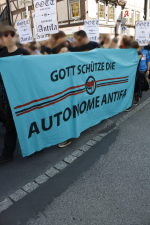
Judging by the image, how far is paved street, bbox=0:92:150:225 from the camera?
211 centimetres

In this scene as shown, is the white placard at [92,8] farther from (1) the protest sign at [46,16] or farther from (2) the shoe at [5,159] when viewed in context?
(2) the shoe at [5,159]

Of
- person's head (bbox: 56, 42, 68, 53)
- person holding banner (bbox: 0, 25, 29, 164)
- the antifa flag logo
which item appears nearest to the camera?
person holding banner (bbox: 0, 25, 29, 164)

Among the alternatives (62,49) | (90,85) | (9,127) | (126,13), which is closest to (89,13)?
(126,13)

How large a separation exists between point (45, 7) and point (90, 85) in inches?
117

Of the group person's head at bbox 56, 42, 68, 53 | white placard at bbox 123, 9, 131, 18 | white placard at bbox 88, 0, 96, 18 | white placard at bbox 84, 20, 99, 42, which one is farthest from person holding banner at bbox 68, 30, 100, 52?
white placard at bbox 123, 9, 131, 18

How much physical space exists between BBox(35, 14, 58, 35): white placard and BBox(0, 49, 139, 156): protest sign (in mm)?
2002

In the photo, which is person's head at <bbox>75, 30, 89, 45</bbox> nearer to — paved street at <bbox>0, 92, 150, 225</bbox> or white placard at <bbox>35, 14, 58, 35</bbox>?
white placard at <bbox>35, 14, 58, 35</bbox>

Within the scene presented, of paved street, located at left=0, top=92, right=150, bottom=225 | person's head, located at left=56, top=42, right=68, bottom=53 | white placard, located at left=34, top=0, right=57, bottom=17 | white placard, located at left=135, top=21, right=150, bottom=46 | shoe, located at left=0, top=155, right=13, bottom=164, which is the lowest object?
paved street, located at left=0, top=92, right=150, bottom=225

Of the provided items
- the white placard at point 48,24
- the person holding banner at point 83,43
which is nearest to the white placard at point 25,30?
the white placard at point 48,24

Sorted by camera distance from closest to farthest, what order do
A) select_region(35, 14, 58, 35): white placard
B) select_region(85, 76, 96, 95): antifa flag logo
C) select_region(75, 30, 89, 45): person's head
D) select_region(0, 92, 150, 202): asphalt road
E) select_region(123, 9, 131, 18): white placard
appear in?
select_region(0, 92, 150, 202): asphalt road < select_region(85, 76, 96, 95): antifa flag logo < select_region(75, 30, 89, 45): person's head < select_region(35, 14, 58, 35): white placard < select_region(123, 9, 131, 18): white placard

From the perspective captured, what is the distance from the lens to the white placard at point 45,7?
5335 millimetres

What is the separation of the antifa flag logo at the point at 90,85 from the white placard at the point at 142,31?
3.59 metres

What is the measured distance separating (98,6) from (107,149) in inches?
711

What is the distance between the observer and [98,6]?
18.3 meters
